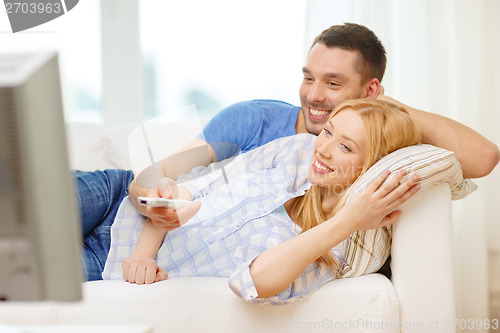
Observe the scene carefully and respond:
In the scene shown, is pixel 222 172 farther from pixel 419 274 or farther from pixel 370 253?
pixel 419 274

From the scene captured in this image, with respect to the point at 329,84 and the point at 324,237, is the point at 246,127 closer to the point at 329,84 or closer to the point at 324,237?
the point at 329,84

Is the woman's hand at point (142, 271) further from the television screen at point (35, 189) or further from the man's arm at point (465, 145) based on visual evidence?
the man's arm at point (465, 145)

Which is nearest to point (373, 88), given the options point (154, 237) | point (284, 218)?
point (284, 218)

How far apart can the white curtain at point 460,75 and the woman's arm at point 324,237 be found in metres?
1.15

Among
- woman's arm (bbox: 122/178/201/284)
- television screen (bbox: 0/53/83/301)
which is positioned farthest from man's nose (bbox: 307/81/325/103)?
television screen (bbox: 0/53/83/301)

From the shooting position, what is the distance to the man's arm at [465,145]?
132 cm

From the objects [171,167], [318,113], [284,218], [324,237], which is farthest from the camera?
[318,113]

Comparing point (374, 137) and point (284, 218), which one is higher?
point (374, 137)

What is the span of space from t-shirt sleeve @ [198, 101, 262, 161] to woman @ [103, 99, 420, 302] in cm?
21

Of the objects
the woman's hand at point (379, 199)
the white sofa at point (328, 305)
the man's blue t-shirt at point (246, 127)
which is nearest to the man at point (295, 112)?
the man's blue t-shirt at point (246, 127)

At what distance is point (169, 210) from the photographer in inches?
49.3

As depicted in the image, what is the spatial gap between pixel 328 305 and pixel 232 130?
2.46 feet

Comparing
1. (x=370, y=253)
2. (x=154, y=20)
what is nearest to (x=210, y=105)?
(x=154, y=20)

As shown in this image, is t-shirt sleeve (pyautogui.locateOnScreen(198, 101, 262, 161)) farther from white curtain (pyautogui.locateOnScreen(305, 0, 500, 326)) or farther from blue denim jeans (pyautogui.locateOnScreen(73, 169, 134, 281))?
white curtain (pyautogui.locateOnScreen(305, 0, 500, 326))
